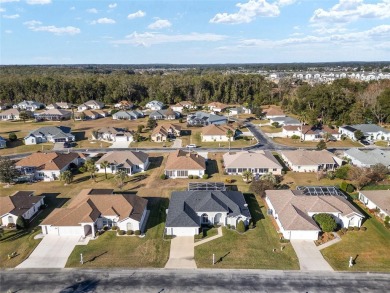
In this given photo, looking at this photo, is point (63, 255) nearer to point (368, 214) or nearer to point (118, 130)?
point (368, 214)

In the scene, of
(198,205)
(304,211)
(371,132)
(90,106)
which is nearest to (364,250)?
(304,211)

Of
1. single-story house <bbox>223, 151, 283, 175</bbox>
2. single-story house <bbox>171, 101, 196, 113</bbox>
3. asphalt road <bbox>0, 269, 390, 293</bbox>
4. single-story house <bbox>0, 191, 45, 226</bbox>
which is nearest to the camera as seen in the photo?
asphalt road <bbox>0, 269, 390, 293</bbox>

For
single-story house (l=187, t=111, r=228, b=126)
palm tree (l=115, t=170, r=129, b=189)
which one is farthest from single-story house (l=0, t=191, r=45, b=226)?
single-story house (l=187, t=111, r=228, b=126)

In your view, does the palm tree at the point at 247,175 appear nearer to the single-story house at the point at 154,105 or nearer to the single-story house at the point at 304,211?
the single-story house at the point at 304,211

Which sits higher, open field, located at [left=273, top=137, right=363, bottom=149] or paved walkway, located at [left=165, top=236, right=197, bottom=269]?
open field, located at [left=273, top=137, right=363, bottom=149]

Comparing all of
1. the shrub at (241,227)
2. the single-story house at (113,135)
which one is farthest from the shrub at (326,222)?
the single-story house at (113,135)

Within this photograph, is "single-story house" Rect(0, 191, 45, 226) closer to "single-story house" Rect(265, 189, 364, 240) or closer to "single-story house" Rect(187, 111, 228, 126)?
"single-story house" Rect(265, 189, 364, 240)
